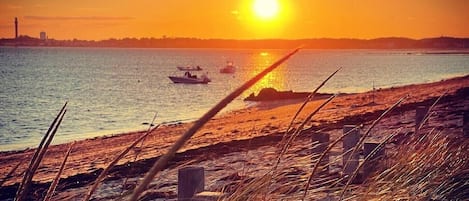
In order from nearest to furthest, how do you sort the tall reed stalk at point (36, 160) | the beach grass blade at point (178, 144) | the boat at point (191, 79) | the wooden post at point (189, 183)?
the beach grass blade at point (178, 144) → the tall reed stalk at point (36, 160) → the wooden post at point (189, 183) → the boat at point (191, 79)

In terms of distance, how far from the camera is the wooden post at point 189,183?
379cm

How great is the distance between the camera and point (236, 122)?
4094 cm

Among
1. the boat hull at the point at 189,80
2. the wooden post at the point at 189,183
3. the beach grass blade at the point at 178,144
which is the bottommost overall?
the boat hull at the point at 189,80

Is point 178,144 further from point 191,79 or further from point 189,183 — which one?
point 191,79

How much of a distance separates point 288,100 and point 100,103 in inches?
822

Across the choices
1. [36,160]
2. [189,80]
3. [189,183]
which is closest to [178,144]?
[36,160]

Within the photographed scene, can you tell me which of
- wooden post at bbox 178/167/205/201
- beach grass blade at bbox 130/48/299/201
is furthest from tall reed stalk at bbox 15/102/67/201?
wooden post at bbox 178/167/205/201

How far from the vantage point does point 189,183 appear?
3.81 m

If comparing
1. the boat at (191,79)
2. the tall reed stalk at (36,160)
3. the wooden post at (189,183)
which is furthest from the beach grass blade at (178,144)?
the boat at (191,79)

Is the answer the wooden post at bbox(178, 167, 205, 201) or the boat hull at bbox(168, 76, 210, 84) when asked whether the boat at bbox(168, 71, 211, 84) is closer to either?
the boat hull at bbox(168, 76, 210, 84)

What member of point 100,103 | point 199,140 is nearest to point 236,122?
point 199,140

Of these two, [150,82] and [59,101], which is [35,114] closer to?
[59,101]

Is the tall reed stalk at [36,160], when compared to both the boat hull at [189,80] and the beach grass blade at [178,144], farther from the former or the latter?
the boat hull at [189,80]

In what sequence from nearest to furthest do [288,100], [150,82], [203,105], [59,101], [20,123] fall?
[20,123] < [288,100] < [203,105] < [59,101] < [150,82]
